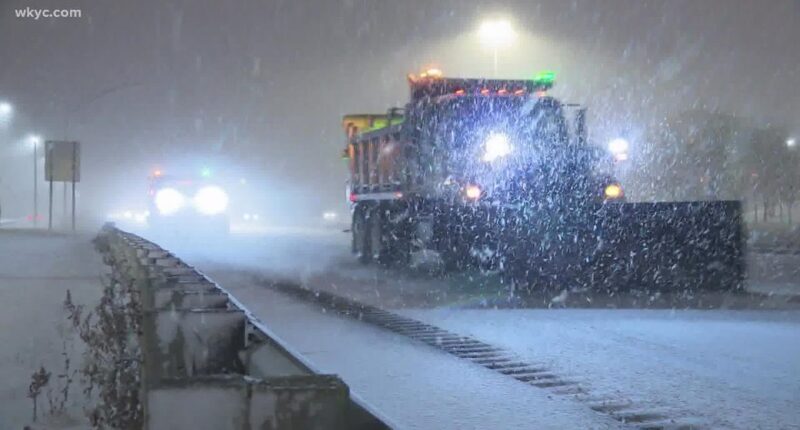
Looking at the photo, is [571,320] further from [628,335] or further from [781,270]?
[781,270]

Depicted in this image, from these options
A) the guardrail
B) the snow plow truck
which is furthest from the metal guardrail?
the snow plow truck

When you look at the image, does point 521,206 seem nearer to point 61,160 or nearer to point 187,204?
point 187,204

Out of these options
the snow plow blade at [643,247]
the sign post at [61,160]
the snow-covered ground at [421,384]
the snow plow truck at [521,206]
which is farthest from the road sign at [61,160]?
the snow-covered ground at [421,384]

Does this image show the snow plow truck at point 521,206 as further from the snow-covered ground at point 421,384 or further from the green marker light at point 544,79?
the snow-covered ground at point 421,384

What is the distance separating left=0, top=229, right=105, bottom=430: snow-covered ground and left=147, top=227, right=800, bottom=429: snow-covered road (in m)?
2.34

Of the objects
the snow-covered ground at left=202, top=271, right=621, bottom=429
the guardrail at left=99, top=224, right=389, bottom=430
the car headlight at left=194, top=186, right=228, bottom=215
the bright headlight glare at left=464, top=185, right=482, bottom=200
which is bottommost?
the snow-covered ground at left=202, top=271, right=621, bottom=429

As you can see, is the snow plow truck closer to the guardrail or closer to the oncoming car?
the guardrail

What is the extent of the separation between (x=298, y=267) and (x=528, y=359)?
12.7m

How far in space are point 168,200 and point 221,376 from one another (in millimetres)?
36290

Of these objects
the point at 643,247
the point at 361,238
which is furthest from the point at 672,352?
the point at 361,238

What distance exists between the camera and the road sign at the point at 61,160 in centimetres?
3722

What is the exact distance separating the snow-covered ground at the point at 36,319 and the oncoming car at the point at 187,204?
44.8 ft

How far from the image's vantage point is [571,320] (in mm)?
12273

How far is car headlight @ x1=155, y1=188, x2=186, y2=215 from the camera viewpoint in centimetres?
3878
